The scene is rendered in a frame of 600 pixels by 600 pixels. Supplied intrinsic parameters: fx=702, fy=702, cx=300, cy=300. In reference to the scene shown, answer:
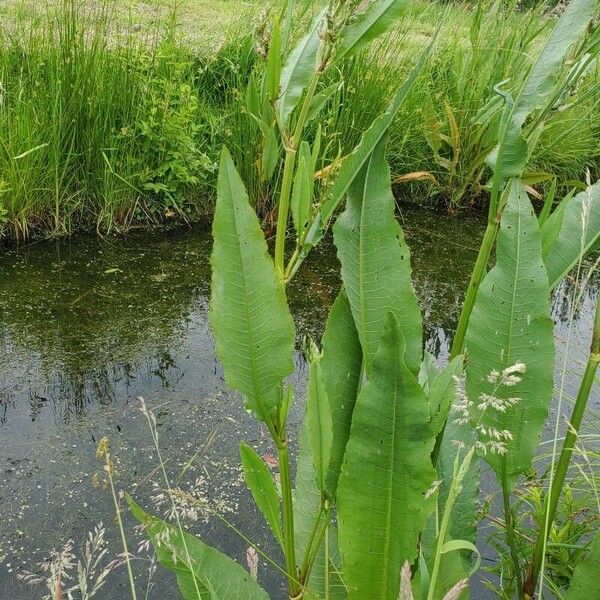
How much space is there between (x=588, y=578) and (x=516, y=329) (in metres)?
0.30

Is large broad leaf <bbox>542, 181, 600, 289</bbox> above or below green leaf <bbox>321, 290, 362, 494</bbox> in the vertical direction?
above

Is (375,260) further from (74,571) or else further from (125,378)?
(125,378)

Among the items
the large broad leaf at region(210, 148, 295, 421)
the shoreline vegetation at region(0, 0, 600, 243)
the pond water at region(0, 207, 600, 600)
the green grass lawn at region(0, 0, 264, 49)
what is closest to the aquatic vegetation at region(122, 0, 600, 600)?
the large broad leaf at region(210, 148, 295, 421)

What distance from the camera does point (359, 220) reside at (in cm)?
71

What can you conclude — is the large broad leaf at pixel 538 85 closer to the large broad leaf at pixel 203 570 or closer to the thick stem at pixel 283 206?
the thick stem at pixel 283 206

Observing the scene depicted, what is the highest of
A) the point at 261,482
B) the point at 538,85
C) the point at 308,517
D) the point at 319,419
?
the point at 538,85

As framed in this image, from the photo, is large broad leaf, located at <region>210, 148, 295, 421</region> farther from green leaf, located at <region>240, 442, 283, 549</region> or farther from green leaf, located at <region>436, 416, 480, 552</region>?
green leaf, located at <region>436, 416, 480, 552</region>

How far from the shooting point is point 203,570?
2.75 ft

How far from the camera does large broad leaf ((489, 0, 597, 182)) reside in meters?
0.72

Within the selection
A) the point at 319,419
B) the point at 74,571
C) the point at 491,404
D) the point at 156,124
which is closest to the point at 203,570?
the point at 319,419

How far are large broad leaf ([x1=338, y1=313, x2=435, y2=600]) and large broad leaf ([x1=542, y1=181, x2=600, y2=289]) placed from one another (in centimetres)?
30

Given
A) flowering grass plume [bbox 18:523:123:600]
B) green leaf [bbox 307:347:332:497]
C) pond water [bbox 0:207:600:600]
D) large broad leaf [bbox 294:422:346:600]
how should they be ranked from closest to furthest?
1. flowering grass plume [bbox 18:523:123:600]
2. green leaf [bbox 307:347:332:497]
3. large broad leaf [bbox 294:422:346:600]
4. pond water [bbox 0:207:600:600]

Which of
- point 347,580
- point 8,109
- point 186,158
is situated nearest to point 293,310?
point 186,158

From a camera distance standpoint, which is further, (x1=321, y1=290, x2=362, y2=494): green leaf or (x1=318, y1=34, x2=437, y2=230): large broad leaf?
(x1=321, y1=290, x2=362, y2=494): green leaf
